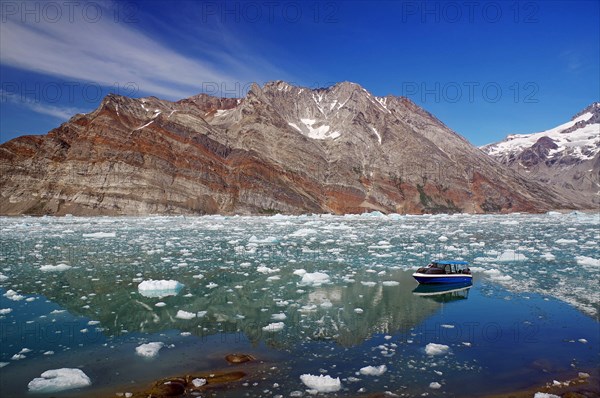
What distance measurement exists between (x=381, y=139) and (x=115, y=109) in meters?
99.2

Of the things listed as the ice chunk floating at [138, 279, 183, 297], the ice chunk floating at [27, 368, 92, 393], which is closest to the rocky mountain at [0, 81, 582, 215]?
the ice chunk floating at [138, 279, 183, 297]

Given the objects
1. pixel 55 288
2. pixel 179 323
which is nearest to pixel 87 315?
pixel 179 323

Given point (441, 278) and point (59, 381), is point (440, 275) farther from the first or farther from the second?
point (59, 381)

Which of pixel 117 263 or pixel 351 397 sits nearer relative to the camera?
pixel 351 397

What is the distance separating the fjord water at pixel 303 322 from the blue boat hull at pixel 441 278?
2.19 ft

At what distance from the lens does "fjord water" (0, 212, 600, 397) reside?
9883mm

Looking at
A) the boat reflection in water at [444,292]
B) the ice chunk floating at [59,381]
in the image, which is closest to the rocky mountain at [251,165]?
the boat reflection in water at [444,292]

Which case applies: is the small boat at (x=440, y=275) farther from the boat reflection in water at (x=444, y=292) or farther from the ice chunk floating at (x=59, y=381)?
the ice chunk floating at (x=59, y=381)

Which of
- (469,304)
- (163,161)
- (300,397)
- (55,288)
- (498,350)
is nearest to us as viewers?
(300,397)

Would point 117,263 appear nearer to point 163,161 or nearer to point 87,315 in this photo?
point 87,315

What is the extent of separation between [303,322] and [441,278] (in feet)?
27.9

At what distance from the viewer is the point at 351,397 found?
8641mm

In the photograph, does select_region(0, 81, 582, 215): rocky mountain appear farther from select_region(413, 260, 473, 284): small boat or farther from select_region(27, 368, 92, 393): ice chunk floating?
select_region(27, 368, 92, 393): ice chunk floating

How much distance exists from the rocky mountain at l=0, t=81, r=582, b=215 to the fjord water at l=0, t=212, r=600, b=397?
79.8 metres
